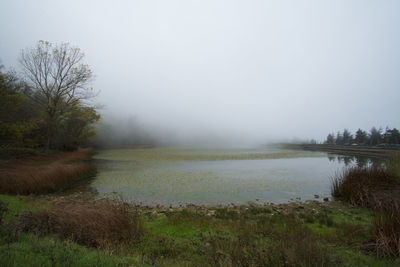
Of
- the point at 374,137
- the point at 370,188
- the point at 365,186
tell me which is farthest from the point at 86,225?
the point at 374,137

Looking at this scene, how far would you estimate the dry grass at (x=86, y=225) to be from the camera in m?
3.91

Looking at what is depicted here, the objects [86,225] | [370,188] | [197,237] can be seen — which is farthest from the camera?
[370,188]

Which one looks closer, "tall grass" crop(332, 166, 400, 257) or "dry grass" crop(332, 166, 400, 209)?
"tall grass" crop(332, 166, 400, 257)

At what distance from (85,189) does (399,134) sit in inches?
3532

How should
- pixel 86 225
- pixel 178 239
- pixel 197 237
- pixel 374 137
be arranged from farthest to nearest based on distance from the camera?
pixel 374 137, pixel 197 237, pixel 178 239, pixel 86 225

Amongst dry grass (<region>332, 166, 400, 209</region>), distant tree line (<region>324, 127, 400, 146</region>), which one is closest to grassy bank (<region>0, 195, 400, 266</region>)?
dry grass (<region>332, 166, 400, 209</region>)

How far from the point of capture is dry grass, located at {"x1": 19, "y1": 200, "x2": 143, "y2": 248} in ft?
12.8

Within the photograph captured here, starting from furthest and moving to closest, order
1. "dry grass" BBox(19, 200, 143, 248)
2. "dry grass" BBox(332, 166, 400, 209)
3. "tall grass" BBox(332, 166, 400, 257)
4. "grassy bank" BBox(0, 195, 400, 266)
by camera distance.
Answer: "dry grass" BBox(332, 166, 400, 209) → "tall grass" BBox(332, 166, 400, 257) → "dry grass" BBox(19, 200, 143, 248) → "grassy bank" BBox(0, 195, 400, 266)

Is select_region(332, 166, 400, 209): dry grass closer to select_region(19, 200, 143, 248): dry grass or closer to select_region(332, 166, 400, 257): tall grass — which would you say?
select_region(332, 166, 400, 257): tall grass

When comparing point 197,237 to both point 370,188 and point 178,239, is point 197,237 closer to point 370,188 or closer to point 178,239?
point 178,239

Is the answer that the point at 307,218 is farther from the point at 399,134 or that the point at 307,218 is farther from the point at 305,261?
the point at 399,134

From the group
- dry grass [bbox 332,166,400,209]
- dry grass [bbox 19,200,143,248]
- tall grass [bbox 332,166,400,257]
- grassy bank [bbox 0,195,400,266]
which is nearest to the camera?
grassy bank [bbox 0,195,400,266]

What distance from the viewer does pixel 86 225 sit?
4.13 metres

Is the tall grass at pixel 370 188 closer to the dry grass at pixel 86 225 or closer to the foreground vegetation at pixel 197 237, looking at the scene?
the foreground vegetation at pixel 197 237
